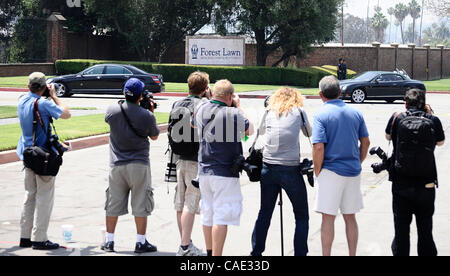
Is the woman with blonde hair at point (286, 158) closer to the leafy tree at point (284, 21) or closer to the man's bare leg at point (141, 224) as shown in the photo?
the man's bare leg at point (141, 224)

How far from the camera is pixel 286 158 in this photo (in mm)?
6219

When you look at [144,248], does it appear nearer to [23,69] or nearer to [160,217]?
[160,217]

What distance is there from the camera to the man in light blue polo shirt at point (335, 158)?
6.05 metres

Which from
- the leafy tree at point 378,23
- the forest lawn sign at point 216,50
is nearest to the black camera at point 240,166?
the forest lawn sign at point 216,50

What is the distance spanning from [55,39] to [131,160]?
41494 mm

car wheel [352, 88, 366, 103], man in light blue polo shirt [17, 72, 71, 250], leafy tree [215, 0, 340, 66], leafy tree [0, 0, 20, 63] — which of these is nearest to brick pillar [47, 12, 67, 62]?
leafy tree [0, 0, 20, 63]

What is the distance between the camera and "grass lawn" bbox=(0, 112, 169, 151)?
14.0 meters

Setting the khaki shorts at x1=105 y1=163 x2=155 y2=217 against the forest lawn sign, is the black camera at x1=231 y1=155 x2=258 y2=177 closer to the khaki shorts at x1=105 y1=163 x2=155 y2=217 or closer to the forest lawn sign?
the khaki shorts at x1=105 y1=163 x2=155 y2=217

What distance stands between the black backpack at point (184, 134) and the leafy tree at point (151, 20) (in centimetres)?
3840

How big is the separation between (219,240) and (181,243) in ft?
2.22

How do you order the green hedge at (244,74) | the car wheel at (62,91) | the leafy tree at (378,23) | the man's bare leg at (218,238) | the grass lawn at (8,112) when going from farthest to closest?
the leafy tree at (378,23) → the green hedge at (244,74) → the car wheel at (62,91) → the grass lawn at (8,112) → the man's bare leg at (218,238)

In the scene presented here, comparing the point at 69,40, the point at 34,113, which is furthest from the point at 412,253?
the point at 69,40

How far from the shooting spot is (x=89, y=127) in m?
16.6

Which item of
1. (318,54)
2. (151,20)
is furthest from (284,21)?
(318,54)
